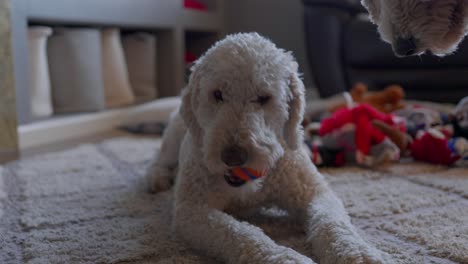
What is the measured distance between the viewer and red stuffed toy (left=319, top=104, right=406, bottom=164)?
188cm

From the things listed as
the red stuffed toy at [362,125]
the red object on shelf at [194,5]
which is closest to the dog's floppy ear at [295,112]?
the red stuffed toy at [362,125]

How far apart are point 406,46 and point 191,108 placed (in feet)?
1.67

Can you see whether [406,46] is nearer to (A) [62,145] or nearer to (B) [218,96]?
(B) [218,96]

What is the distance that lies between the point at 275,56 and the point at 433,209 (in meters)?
0.60

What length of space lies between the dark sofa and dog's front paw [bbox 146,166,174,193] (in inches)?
65.4

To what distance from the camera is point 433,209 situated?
1.36 m

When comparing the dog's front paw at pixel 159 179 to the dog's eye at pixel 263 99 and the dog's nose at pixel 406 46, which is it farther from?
the dog's nose at pixel 406 46

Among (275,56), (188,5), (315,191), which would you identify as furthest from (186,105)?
(188,5)

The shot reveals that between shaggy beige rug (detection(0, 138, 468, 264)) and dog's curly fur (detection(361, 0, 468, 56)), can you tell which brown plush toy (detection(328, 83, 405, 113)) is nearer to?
shaggy beige rug (detection(0, 138, 468, 264))

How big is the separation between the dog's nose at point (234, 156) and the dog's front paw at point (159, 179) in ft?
2.03

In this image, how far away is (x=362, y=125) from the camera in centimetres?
190

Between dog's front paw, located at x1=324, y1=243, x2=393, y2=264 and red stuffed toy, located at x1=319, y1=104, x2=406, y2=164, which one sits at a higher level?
red stuffed toy, located at x1=319, y1=104, x2=406, y2=164

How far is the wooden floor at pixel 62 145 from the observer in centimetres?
216

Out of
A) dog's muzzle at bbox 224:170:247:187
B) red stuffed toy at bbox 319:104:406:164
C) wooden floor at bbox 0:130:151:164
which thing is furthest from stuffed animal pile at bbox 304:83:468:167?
wooden floor at bbox 0:130:151:164
